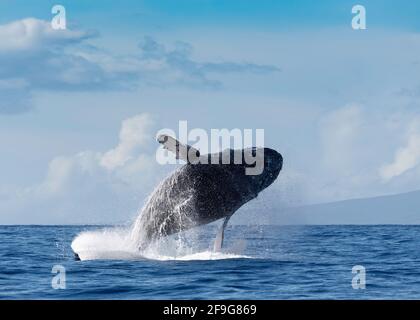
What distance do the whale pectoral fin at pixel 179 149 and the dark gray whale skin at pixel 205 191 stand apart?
12.4 inches

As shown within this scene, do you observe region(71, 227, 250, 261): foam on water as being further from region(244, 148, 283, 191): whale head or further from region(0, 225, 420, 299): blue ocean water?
region(244, 148, 283, 191): whale head

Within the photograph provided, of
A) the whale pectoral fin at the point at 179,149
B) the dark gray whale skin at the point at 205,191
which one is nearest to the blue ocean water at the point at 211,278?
the dark gray whale skin at the point at 205,191

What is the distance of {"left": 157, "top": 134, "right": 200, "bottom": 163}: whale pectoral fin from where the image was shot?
1747cm

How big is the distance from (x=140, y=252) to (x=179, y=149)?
408 centimetres

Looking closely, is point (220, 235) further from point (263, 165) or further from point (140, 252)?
point (140, 252)

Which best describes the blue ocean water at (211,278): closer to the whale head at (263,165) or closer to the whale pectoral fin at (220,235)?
the whale pectoral fin at (220,235)

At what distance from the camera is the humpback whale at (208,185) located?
60.0 ft

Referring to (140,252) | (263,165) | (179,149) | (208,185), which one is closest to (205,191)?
(208,185)

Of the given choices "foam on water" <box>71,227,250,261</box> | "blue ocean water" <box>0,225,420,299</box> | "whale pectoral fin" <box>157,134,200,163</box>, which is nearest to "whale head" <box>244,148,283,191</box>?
"whale pectoral fin" <box>157,134,200,163</box>

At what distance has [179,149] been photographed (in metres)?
17.8
